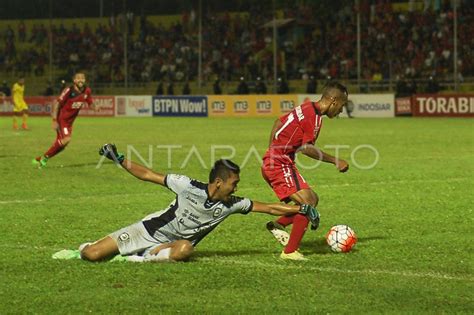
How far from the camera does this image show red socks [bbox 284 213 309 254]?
402 inches

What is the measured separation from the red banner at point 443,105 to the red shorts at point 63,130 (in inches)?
998

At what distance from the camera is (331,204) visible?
50.4 feet

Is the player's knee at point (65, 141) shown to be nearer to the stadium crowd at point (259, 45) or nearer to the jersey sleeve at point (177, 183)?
the jersey sleeve at point (177, 183)

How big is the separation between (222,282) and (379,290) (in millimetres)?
Answer: 1364

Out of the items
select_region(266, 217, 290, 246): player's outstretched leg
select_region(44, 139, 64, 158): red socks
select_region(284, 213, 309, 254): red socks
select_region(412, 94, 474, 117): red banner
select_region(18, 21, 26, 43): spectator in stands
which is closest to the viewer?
select_region(284, 213, 309, 254): red socks

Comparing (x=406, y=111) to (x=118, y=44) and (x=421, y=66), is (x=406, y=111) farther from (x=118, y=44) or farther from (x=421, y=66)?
(x=118, y=44)

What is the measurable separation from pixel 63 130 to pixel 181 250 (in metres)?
14.3

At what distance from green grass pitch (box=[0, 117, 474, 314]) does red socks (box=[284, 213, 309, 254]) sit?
0.61ft

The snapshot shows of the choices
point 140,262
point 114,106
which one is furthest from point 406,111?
point 140,262

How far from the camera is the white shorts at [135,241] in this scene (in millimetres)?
9820

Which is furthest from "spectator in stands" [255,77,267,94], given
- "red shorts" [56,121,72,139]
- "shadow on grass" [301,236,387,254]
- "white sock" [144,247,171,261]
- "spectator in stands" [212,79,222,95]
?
"white sock" [144,247,171,261]

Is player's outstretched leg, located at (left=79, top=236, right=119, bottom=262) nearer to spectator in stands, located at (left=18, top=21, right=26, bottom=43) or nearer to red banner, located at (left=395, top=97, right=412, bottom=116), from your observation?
red banner, located at (left=395, top=97, right=412, bottom=116)

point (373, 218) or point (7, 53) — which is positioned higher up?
point (7, 53)

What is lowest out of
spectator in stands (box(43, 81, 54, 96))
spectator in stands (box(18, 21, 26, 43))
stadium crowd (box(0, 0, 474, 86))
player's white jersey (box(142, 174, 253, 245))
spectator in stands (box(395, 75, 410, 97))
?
player's white jersey (box(142, 174, 253, 245))
